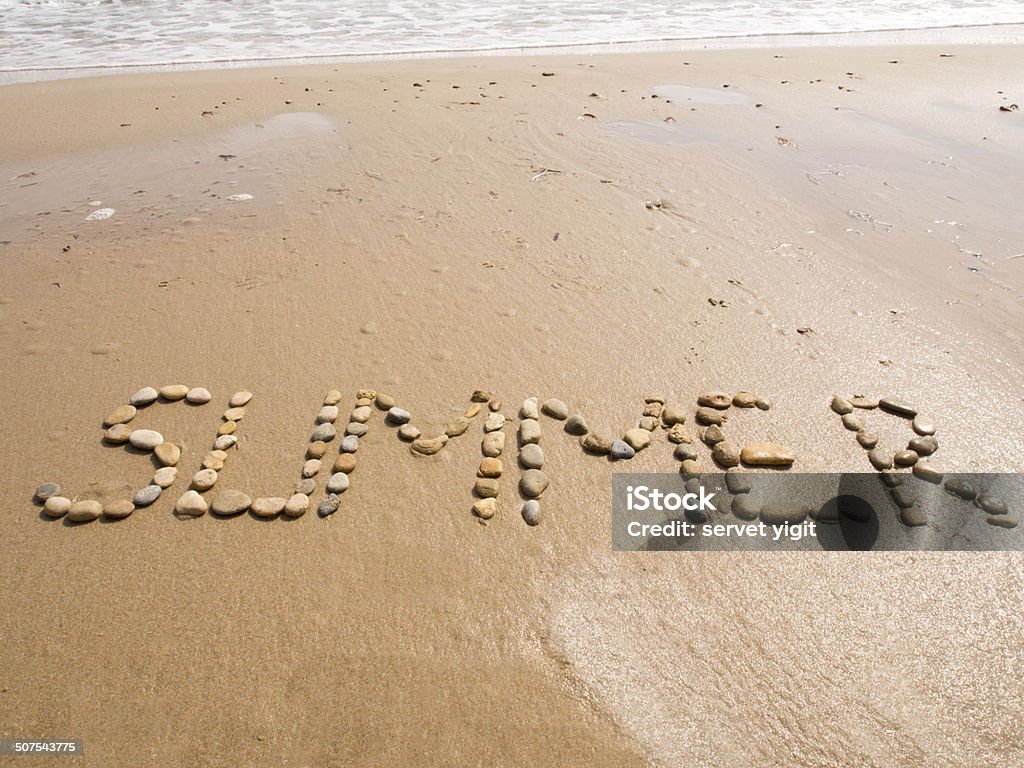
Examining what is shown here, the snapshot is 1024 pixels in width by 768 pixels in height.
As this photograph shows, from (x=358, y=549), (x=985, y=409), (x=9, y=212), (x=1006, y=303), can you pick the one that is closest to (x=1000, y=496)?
(x=985, y=409)

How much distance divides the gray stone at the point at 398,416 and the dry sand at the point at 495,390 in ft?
0.32

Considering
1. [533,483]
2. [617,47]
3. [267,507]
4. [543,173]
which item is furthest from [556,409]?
[617,47]

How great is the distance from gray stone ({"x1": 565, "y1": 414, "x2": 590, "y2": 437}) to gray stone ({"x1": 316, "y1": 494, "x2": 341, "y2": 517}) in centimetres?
98

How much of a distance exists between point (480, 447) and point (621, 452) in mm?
574

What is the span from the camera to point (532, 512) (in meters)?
2.41

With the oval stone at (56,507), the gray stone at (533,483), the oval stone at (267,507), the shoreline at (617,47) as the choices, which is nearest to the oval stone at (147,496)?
the oval stone at (56,507)

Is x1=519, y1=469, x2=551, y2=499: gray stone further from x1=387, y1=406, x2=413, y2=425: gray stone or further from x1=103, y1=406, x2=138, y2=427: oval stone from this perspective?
x1=103, y1=406, x2=138, y2=427: oval stone

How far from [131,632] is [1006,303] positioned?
417 centimetres

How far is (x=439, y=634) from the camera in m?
2.04

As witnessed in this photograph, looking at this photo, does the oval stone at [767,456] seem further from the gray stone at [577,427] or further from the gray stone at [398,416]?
the gray stone at [398,416]

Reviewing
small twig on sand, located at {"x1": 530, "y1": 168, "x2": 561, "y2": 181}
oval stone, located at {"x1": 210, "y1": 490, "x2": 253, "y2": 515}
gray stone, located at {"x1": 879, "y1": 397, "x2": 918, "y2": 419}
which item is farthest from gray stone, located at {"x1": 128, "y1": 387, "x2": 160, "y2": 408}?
gray stone, located at {"x1": 879, "y1": 397, "x2": 918, "y2": 419}

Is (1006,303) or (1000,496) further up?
(1006,303)

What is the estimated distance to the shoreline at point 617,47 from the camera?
7965mm

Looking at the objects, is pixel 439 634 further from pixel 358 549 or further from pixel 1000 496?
pixel 1000 496
